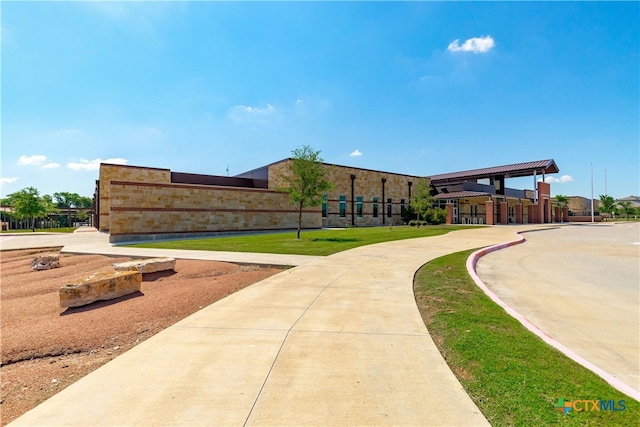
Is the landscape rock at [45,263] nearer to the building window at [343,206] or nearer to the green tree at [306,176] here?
the green tree at [306,176]

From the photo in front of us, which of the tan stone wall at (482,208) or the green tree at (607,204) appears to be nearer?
the tan stone wall at (482,208)

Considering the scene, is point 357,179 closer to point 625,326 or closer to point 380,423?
point 625,326

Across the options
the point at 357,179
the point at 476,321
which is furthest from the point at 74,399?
the point at 357,179

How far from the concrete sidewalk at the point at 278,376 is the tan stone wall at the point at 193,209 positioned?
65.6ft

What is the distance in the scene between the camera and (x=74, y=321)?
582cm

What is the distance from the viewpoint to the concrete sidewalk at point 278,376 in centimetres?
289

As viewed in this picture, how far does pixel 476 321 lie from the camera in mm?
5270

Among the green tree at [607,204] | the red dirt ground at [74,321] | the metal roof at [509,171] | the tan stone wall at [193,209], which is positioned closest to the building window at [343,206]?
the tan stone wall at [193,209]

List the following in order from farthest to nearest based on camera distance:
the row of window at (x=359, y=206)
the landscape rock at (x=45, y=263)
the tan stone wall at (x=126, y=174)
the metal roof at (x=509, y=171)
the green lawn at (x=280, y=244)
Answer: the metal roof at (x=509, y=171)
the row of window at (x=359, y=206)
the tan stone wall at (x=126, y=174)
the green lawn at (x=280, y=244)
the landscape rock at (x=45, y=263)

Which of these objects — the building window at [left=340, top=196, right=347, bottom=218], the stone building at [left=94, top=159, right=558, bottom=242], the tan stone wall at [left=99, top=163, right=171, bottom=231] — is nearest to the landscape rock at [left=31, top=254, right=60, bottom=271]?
the stone building at [left=94, top=159, right=558, bottom=242]

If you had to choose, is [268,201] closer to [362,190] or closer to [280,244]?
[280,244]

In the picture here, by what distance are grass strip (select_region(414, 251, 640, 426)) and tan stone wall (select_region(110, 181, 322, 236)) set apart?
74.6ft

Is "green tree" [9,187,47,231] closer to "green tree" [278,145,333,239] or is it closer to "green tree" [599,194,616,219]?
"green tree" [278,145,333,239]

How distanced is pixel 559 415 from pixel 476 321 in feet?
8.17
